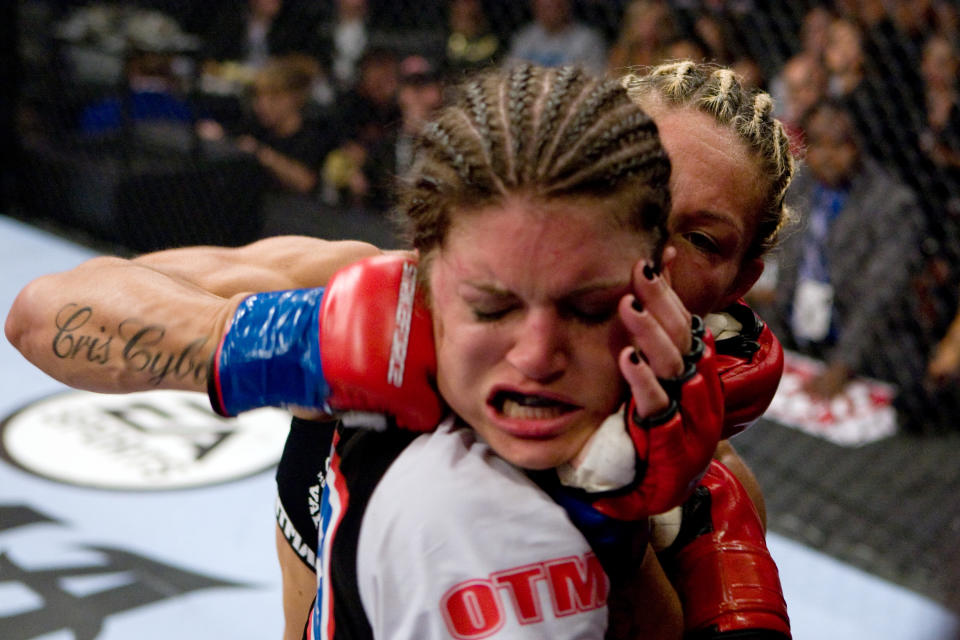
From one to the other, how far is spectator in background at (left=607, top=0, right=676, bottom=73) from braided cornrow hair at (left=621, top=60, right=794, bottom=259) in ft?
5.95

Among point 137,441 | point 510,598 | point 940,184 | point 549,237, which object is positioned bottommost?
point 137,441

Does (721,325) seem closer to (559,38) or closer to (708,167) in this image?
(708,167)

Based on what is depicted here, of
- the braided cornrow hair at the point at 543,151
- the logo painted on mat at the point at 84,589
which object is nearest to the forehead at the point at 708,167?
the braided cornrow hair at the point at 543,151

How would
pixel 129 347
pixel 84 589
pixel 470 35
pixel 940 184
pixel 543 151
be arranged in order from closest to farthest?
pixel 543 151
pixel 129 347
pixel 84 589
pixel 940 184
pixel 470 35

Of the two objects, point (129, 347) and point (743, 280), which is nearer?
point (129, 347)

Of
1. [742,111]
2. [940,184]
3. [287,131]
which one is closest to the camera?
[742,111]

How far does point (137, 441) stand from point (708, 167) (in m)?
1.48

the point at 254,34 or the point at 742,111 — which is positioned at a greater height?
the point at 742,111

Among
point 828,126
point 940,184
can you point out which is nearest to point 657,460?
point 940,184

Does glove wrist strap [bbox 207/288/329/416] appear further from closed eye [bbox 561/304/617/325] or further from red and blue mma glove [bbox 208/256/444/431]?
closed eye [bbox 561/304/617/325]

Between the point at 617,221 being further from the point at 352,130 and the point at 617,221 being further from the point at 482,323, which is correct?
the point at 352,130

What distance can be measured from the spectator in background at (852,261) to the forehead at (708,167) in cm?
146

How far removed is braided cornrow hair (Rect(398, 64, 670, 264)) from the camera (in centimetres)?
Result: 58

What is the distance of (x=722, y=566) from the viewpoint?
0.79 metres
